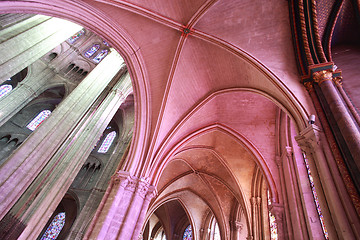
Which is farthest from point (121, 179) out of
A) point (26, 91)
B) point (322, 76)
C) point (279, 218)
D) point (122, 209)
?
point (26, 91)

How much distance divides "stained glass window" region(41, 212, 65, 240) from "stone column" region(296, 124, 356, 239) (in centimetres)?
1578

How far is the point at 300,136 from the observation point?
175 inches

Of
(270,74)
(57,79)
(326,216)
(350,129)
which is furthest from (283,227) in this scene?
(57,79)

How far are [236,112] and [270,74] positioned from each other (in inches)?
143

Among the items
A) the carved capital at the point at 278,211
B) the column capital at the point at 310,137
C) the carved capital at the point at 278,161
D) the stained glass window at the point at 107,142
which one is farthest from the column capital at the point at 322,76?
the stained glass window at the point at 107,142

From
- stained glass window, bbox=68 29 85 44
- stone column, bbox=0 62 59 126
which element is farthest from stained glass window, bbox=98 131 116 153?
stained glass window, bbox=68 29 85 44

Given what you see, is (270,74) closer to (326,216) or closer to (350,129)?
(350,129)

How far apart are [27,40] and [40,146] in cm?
388

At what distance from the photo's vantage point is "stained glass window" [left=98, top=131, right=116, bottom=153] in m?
16.4

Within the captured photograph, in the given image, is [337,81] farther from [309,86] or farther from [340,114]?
[340,114]

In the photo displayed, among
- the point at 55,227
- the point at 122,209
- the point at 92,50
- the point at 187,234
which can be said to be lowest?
the point at 122,209

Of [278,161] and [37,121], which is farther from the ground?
[37,121]

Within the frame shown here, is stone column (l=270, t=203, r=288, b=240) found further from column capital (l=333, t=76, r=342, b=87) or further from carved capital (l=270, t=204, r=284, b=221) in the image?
column capital (l=333, t=76, r=342, b=87)

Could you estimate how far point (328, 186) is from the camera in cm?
355
